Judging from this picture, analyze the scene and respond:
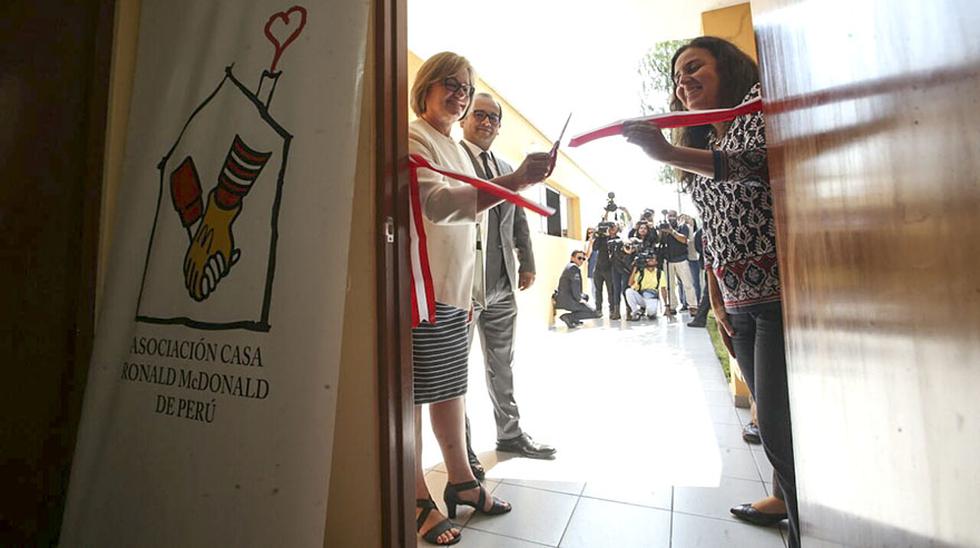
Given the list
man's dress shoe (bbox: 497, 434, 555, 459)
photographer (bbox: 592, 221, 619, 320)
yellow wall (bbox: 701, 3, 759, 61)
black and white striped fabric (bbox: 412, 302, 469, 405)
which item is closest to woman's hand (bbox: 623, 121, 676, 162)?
black and white striped fabric (bbox: 412, 302, 469, 405)

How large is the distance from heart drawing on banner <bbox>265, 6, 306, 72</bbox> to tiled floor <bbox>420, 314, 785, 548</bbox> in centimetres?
131

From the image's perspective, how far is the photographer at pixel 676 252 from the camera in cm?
556

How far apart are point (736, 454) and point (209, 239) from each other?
6.43ft

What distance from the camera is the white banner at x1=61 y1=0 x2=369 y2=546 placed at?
0.71m

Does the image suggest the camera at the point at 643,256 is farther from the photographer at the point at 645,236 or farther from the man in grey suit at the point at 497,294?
the man in grey suit at the point at 497,294

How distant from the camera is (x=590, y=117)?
501cm

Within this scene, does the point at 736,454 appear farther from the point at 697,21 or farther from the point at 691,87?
the point at 697,21

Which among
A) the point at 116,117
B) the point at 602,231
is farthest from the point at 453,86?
the point at 602,231

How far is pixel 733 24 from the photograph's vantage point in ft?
7.89

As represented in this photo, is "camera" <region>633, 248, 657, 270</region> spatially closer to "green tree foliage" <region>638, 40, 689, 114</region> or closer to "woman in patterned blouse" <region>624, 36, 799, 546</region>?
"green tree foliage" <region>638, 40, 689, 114</region>

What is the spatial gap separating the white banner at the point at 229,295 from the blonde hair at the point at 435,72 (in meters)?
0.47

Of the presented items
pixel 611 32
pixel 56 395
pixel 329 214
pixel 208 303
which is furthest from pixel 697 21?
pixel 56 395

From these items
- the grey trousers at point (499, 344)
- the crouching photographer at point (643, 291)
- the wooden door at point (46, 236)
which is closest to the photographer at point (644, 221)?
the crouching photographer at point (643, 291)

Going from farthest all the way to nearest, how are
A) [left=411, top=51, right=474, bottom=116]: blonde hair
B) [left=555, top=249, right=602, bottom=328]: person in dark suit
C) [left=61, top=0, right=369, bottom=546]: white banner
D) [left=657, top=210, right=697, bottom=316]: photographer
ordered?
[left=555, top=249, right=602, bottom=328]: person in dark suit
[left=657, top=210, right=697, bottom=316]: photographer
[left=411, top=51, right=474, bottom=116]: blonde hair
[left=61, top=0, right=369, bottom=546]: white banner
